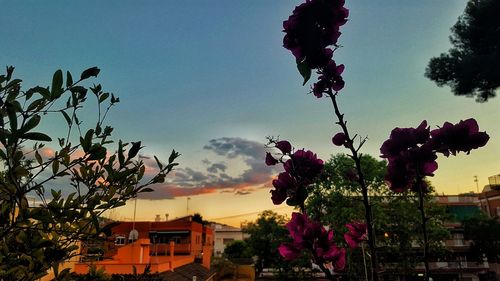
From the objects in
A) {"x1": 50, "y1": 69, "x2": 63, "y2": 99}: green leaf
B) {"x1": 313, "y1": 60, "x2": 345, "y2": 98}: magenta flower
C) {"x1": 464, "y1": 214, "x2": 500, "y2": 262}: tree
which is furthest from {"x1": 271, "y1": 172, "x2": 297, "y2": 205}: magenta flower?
{"x1": 464, "y1": 214, "x2": 500, "y2": 262}: tree

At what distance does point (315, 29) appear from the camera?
1166 millimetres

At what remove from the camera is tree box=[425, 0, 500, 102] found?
8.82m

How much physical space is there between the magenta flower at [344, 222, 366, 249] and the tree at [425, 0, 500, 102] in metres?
9.57

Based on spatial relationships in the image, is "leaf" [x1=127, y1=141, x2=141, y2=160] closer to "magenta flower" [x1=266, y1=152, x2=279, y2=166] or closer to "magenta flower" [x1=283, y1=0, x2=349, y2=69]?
"magenta flower" [x1=266, y1=152, x2=279, y2=166]

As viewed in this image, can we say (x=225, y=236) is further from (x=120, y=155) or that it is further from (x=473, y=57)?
(x=120, y=155)

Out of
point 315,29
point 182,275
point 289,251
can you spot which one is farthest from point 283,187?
point 182,275

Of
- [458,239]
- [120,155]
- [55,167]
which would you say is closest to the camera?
[55,167]

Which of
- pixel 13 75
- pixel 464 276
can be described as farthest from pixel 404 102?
pixel 464 276

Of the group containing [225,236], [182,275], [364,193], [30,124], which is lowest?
[182,275]

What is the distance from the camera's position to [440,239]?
20.7 metres

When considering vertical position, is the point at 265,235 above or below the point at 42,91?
below

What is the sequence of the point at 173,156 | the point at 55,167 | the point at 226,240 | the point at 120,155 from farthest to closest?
the point at 226,240
the point at 173,156
the point at 120,155
the point at 55,167

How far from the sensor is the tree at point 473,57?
882cm

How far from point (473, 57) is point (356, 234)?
10.1 m
